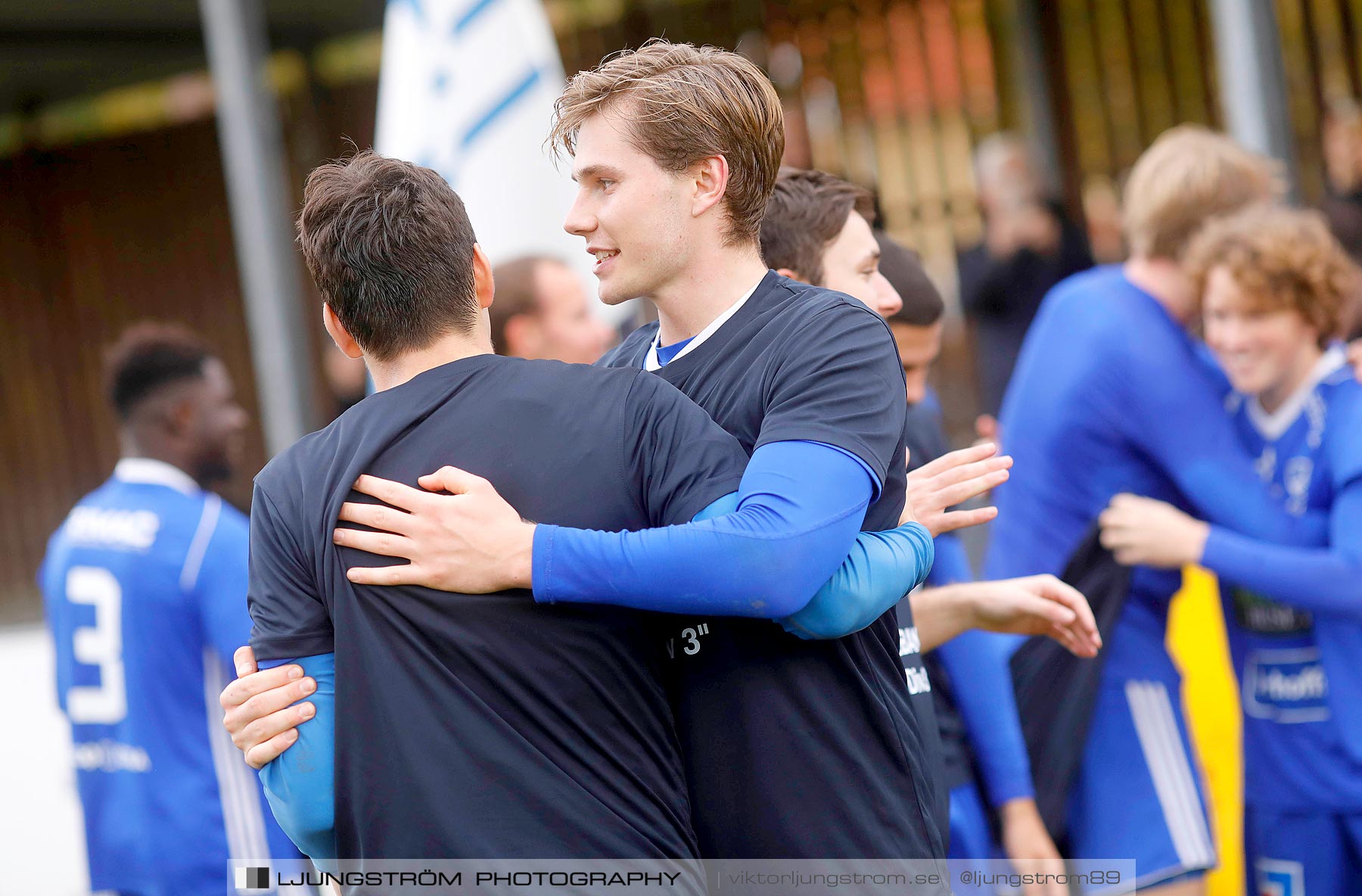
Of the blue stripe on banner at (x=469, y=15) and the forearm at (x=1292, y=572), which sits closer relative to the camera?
the forearm at (x=1292, y=572)

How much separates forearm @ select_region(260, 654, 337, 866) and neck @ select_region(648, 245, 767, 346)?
0.63 meters

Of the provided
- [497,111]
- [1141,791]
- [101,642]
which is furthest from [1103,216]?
[101,642]

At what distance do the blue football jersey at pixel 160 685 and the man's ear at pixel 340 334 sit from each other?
5.34ft

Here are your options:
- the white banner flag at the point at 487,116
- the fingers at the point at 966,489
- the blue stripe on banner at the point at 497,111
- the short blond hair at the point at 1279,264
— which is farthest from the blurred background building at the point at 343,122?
the fingers at the point at 966,489

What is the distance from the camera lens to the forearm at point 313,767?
1.55 meters

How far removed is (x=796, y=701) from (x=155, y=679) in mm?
2107

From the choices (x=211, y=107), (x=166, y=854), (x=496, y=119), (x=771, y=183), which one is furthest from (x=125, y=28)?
(x=771, y=183)

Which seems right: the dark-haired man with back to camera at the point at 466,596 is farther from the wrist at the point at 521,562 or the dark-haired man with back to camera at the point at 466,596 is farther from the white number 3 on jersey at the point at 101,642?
the white number 3 on jersey at the point at 101,642

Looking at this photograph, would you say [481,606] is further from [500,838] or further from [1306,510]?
[1306,510]

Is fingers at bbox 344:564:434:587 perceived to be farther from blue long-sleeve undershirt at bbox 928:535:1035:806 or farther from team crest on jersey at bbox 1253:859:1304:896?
team crest on jersey at bbox 1253:859:1304:896

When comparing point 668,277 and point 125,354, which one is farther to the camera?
point 125,354

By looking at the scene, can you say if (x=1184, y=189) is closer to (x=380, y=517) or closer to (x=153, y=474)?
(x=380, y=517)

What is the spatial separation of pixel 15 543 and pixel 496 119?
6850 millimetres

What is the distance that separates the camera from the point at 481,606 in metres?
1.50
